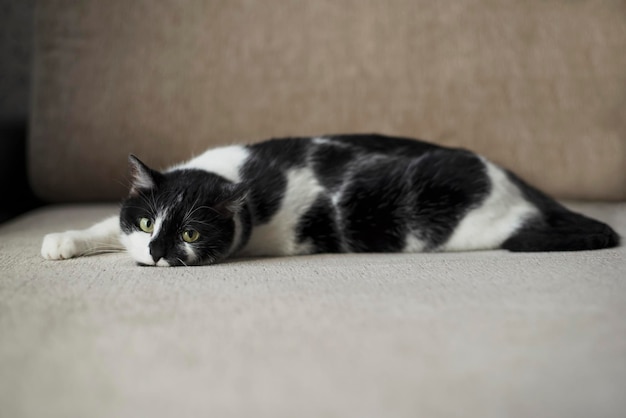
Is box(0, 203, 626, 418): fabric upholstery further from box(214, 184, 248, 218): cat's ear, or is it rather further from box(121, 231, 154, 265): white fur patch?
box(214, 184, 248, 218): cat's ear

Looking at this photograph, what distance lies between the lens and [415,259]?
1262 millimetres

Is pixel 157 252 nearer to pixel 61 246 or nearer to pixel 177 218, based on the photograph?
pixel 177 218

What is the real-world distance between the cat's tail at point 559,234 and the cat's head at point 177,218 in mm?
622

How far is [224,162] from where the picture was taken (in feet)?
4.79

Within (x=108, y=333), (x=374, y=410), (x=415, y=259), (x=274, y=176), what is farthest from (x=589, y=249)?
(x=108, y=333)

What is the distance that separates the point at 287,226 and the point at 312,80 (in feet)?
2.05

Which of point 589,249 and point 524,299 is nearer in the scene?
point 524,299

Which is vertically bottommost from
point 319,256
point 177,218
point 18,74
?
point 319,256

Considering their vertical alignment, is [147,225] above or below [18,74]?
below

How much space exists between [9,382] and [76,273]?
0.47 meters

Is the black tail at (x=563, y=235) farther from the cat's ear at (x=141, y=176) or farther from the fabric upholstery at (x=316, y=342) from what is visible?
the cat's ear at (x=141, y=176)

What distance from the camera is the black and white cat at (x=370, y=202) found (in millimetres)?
1365

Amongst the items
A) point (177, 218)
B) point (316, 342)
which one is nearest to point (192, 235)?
point (177, 218)

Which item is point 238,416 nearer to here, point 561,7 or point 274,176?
point 274,176
